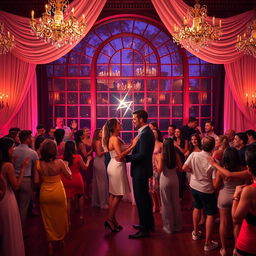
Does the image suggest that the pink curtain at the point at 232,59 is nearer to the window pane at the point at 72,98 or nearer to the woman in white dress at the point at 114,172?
the woman in white dress at the point at 114,172

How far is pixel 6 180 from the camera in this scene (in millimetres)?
3236

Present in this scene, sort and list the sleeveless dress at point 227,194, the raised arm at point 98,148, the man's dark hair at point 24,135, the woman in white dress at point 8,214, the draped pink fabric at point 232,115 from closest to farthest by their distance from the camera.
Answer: the woman in white dress at point 8,214, the sleeveless dress at point 227,194, the man's dark hair at point 24,135, the raised arm at point 98,148, the draped pink fabric at point 232,115

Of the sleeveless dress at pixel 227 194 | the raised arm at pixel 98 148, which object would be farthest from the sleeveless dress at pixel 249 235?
the raised arm at pixel 98 148

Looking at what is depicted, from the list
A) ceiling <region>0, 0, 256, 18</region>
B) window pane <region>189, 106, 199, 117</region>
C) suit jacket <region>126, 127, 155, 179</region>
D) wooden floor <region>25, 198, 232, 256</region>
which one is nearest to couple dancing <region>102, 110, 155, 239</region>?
suit jacket <region>126, 127, 155, 179</region>

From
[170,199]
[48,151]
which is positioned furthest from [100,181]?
[48,151]

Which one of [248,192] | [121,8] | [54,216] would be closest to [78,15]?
[121,8]

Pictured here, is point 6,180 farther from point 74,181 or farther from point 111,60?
point 111,60

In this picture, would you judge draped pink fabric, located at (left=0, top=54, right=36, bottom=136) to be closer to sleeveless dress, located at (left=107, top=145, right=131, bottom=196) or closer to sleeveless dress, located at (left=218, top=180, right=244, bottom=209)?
sleeveless dress, located at (left=107, top=145, right=131, bottom=196)

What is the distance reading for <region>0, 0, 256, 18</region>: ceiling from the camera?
830cm

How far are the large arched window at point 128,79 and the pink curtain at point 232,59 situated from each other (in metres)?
0.78

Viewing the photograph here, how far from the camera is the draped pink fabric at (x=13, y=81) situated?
24.7ft

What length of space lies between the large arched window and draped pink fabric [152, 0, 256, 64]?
6.35ft

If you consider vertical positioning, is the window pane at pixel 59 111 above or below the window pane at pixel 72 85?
below

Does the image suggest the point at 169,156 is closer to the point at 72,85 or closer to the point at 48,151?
the point at 48,151
